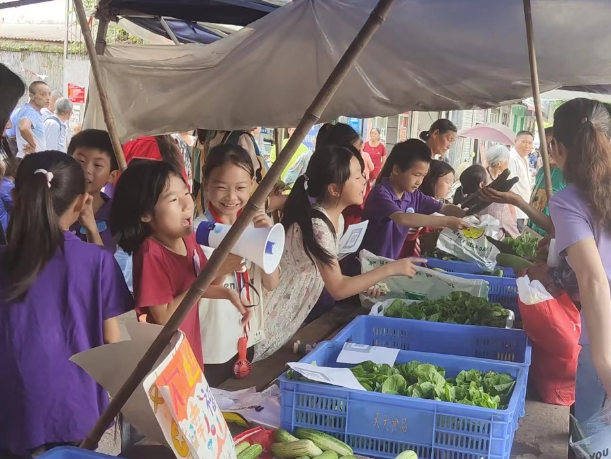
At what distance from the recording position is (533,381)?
276 centimetres

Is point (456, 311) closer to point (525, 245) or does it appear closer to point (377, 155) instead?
point (525, 245)

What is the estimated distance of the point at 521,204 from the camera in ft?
12.1

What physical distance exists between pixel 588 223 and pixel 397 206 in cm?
202

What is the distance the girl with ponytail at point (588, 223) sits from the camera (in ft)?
6.45

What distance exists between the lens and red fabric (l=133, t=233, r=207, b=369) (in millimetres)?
1972

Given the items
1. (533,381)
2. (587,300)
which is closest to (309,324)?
(533,381)

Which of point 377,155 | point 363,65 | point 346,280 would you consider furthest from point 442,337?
point 377,155

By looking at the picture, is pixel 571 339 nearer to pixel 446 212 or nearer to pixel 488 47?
pixel 488 47

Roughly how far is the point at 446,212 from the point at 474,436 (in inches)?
124

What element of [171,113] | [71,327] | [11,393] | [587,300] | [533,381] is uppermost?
[171,113]

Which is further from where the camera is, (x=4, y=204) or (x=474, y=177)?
(x=474, y=177)

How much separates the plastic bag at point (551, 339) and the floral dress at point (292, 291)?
880 millimetres

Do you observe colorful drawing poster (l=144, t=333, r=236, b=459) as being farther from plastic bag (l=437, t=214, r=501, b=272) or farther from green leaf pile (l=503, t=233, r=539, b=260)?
green leaf pile (l=503, t=233, r=539, b=260)

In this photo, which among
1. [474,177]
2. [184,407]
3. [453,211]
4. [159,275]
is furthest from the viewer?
[474,177]
